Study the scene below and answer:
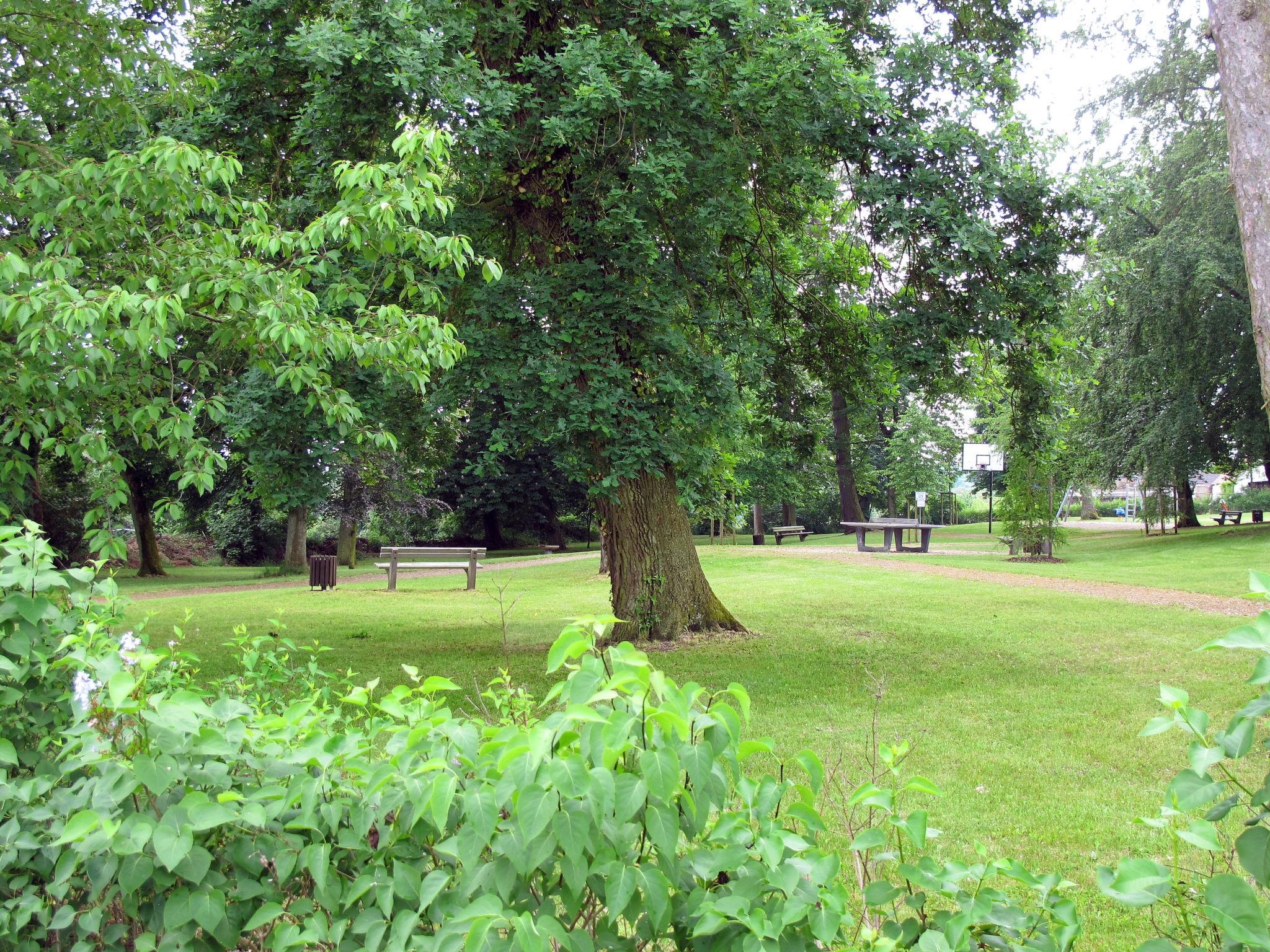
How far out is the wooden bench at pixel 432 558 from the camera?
66.5 feet

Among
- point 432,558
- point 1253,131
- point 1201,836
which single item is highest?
point 1253,131

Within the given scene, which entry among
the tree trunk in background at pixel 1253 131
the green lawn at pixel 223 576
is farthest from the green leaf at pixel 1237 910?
the green lawn at pixel 223 576

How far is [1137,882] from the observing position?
1436 mm

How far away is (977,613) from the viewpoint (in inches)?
528

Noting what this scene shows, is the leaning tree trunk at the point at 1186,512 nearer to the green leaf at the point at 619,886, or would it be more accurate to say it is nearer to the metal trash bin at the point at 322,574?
the metal trash bin at the point at 322,574

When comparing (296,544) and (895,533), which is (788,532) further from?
(296,544)

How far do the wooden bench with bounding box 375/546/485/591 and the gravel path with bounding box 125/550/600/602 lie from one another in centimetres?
302

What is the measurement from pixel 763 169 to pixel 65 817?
8.91 m

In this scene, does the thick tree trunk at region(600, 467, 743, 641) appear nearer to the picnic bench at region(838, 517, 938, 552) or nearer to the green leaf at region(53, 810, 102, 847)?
the green leaf at region(53, 810, 102, 847)

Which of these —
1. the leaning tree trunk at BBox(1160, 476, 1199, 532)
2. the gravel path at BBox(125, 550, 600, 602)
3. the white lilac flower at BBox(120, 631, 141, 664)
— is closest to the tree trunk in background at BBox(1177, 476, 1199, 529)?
the leaning tree trunk at BBox(1160, 476, 1199, 532)

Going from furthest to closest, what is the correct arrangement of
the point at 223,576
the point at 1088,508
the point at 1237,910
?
1. the point at 1088,508
2. the point at 223,576
3. the point at 1237,910

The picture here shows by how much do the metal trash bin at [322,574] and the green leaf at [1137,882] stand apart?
2105 centimetres

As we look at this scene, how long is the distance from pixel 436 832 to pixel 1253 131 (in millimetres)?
4274

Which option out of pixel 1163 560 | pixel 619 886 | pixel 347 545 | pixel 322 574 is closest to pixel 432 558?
pixel 322 574
